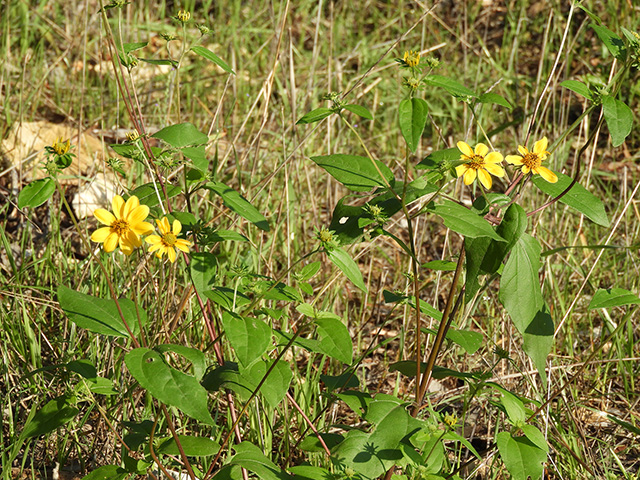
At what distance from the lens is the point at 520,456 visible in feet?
4.06

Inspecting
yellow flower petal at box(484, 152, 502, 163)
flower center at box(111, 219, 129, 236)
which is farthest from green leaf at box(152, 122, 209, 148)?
yellow flower petal at box(484, 152, 502, 163)

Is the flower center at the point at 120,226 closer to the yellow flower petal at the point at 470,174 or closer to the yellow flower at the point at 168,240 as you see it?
the yellow flower at the point at 168,240

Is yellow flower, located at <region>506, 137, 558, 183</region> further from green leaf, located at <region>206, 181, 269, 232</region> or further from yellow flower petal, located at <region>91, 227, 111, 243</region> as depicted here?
yellow flower petal, located at <region>91, 227, 111, 243</region>

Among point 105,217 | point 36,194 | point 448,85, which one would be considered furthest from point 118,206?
point 448,85

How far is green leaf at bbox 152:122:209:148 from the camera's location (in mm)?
1246

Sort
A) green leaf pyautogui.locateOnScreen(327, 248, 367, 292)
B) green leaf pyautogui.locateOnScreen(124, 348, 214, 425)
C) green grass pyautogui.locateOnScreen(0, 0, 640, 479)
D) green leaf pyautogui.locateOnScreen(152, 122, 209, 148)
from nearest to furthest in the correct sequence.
A: green leaf pyautogui.locateOnScreen(124, 348, 214, 425), green leaf pyautogui.locateOnScreen(327, 248, 367, 292), green leaf pyautogui.locateOnScreen(152, 122, 209, 148), green grass pyautogui.locateOnScreen(0, 0, 640, 479)

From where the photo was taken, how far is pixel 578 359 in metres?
2.14

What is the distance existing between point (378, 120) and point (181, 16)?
7.34 ft

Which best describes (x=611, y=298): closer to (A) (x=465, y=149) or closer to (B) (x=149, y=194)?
(A) (x=465, y=149)

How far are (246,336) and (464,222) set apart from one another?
41cm

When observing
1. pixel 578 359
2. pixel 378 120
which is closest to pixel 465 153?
pixel 578 359

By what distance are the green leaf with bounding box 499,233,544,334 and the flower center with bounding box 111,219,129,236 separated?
661mm

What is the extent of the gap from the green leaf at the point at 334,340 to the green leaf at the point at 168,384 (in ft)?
0.75

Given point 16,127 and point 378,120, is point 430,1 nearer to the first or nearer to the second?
point 378,120
